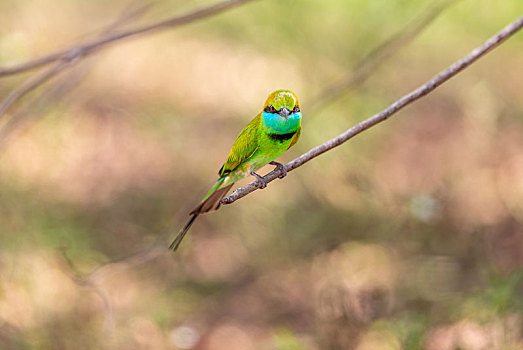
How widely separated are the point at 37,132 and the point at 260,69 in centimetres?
166

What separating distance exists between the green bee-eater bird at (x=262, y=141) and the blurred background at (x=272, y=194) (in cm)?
77

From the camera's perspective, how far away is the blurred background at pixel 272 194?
2.91 meters

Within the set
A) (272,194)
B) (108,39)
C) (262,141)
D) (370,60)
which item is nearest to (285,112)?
(262,141)

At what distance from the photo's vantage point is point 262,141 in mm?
1714

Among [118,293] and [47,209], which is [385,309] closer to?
[118,293]

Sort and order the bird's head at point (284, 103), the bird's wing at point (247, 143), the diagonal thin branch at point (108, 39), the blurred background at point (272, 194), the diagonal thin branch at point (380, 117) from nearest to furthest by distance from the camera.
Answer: the diagonal thin branch at point (380, 117) → the bird's head at point (284, 103) → the bird's wing at point (247, 143) → the diagonal thin branch at point (108, 39) → the blurred background at point (272, 194)

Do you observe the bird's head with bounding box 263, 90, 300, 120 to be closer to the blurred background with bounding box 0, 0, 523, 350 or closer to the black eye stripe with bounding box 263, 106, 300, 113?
the black eye stripe with bounding box 263, 106, 300, 113

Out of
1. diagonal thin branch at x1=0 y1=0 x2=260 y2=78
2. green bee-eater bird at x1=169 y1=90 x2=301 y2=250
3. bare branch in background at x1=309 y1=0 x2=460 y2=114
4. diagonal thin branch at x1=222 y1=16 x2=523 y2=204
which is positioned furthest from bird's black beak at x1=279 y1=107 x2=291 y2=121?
bare branch in background at x1=309 y1=0 x2=460 y2=114

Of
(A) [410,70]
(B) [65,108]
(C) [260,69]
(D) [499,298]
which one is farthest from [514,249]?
(B) [65,108]

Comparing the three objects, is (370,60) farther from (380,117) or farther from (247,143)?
(380,117)

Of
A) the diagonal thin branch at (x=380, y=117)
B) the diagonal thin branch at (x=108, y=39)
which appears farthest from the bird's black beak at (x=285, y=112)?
the diagonal thin branch at (x=108, y=39)

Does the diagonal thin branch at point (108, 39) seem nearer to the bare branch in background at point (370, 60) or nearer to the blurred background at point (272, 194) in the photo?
the blurred background at point (272, 194)

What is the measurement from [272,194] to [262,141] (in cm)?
219

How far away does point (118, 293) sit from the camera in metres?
3.36
